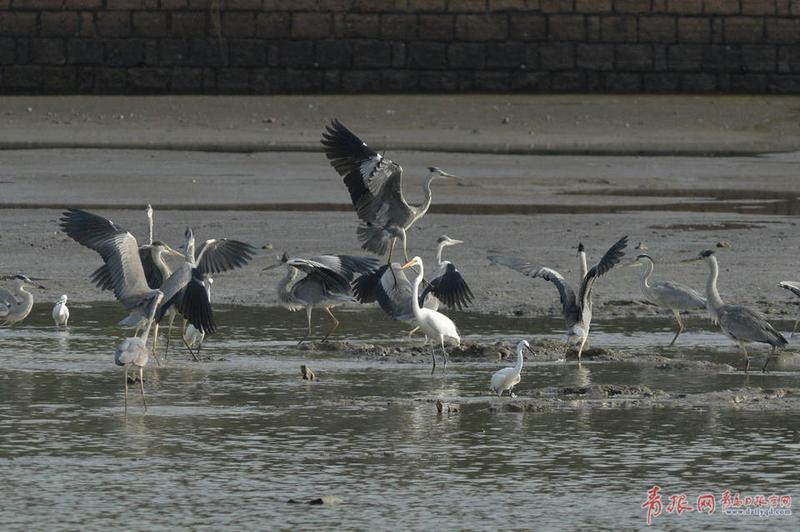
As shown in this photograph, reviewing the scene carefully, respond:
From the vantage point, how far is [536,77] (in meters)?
26.5

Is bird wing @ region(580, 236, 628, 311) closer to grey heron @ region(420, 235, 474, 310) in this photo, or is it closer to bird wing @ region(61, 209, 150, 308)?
grey heron @ region(420, 235, 474, 310)

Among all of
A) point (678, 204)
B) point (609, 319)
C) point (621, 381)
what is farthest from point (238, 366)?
point (678, 204)

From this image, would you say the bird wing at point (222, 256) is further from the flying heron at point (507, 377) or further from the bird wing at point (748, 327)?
the bird wing at point (748, 327)

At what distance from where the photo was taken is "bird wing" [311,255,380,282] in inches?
485

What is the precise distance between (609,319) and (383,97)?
44.7 ft

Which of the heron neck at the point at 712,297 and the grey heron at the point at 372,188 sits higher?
the grey heron at the point at 372,188

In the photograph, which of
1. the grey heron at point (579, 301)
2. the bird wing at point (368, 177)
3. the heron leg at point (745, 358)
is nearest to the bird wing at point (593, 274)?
the grey heron at point (579, 301)

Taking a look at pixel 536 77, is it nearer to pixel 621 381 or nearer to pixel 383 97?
pixel 383 97

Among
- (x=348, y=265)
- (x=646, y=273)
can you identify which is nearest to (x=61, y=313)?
(x=348, y=265)

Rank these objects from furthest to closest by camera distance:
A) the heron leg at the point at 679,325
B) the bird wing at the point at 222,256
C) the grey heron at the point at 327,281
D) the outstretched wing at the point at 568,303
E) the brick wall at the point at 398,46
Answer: the brick wall at the point at 398,46, the bird wing at the point at 222,256, the grey heron at the point at 327,281, the heron leg at the point at 679,325, the outstretched wing at the point at 568,303

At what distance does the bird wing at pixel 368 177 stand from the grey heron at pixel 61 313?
248 centimetres

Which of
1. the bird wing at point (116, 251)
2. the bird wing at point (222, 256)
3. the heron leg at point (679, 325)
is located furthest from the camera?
the bird wing at point (222, 256)

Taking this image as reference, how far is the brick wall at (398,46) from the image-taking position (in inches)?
1032

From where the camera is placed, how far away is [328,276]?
40.4ft
